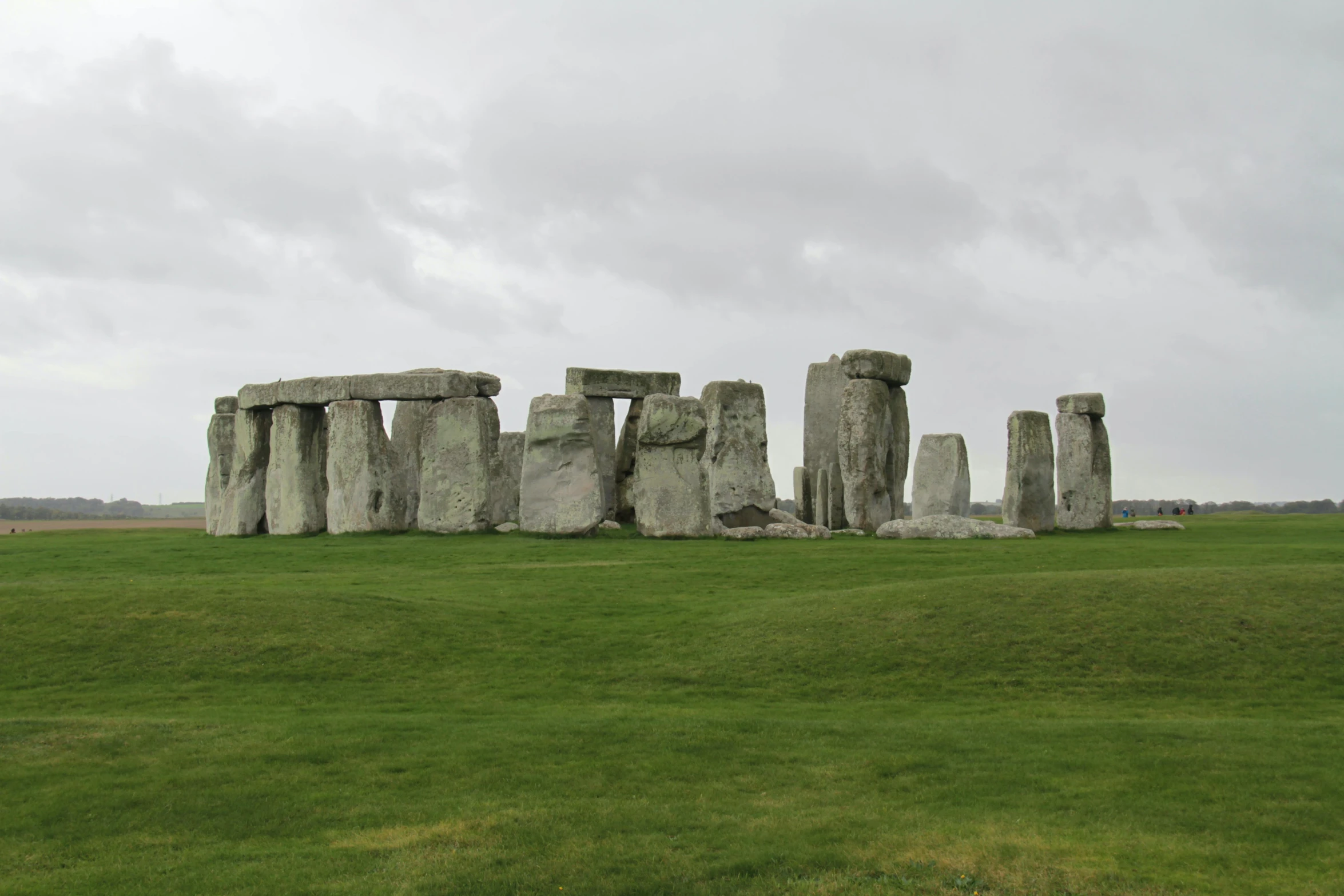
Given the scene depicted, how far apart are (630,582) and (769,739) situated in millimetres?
7141

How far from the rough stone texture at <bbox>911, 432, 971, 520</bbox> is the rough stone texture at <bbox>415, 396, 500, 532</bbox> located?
9009 mm

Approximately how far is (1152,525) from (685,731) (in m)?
18.7

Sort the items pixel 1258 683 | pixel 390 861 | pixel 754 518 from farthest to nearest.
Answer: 1. pixel 754 518
2. pixel 1258 683
3. pixel 390 861

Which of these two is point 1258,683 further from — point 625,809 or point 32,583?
point 32,583

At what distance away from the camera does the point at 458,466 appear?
81.9 ft

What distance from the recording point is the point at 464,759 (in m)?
8.66

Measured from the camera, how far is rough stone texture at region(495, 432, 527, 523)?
26.8m

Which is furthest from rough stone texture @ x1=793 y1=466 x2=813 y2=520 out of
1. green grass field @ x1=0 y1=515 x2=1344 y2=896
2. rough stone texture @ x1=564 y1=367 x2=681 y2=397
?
green grass field @ x1=0 y1=515 x2=1344 y2=896

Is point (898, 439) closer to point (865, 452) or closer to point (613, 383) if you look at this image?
point (865, 452)

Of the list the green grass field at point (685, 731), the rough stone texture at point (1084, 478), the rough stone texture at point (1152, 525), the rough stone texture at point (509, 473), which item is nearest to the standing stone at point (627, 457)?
the rough stone texture at point (509, 473)

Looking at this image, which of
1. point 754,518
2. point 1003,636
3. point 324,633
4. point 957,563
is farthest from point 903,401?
point 324,633

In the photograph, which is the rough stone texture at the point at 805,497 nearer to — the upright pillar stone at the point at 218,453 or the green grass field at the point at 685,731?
the green grass field at the point at 685,731

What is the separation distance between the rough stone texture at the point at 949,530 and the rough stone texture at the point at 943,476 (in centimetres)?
381

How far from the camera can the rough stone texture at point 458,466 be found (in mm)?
24750
